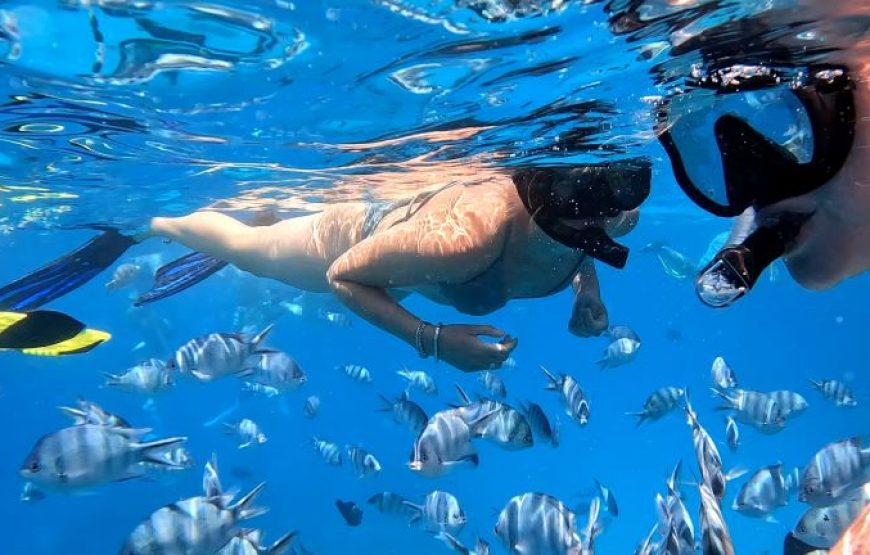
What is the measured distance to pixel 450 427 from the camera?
6941 millimetres

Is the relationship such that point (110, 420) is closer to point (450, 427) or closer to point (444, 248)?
point (450, 427)

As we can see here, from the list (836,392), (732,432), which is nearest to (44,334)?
(732,432)

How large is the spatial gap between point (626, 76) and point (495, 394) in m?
5.65

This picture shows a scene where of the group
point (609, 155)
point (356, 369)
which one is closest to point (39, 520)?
point (356, 369)

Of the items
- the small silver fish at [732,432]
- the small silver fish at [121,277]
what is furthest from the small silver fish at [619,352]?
the small silver fish at [121,277]

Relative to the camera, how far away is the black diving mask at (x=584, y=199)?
498 centimetres

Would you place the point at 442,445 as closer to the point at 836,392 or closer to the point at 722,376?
the point at 722,376

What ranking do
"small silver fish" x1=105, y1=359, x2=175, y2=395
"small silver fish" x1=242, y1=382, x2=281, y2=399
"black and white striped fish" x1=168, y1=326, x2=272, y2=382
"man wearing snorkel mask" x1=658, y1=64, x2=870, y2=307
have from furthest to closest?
"small silver fish" x1=242, y1=382, x2=281, y2=399 → "small silver fish" x1=105, y1=359, x2=175, y2=395 → "black and white striped fish" x1=168, y1=326, x2=272, y2=382 → "man wearing snorkel mask" x1=658, y1=64, x2=870, y2=307

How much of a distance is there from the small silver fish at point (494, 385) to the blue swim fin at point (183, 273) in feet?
15.8

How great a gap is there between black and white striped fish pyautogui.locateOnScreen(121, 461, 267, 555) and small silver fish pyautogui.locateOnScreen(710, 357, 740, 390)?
24.2 feet

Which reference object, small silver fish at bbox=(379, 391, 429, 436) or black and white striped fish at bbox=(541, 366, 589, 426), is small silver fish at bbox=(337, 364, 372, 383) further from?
black and white striped fish at bbox=(541, 366, 589, 426)

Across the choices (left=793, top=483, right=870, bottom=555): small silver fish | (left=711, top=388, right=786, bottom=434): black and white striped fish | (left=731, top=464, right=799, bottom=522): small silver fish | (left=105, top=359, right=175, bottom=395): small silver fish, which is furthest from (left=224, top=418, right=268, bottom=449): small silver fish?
(left=793, top=483, right=870, bottom=555): small silver fish

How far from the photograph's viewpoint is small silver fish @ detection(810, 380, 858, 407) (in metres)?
10.5

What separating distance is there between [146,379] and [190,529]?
5393 millimetres
